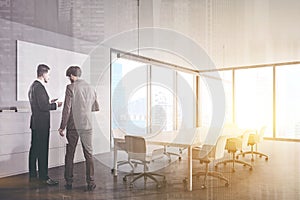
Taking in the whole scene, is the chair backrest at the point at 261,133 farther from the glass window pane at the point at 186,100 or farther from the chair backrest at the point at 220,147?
the glass window pane at the point at 186,100

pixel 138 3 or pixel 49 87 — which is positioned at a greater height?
pixel 138 3

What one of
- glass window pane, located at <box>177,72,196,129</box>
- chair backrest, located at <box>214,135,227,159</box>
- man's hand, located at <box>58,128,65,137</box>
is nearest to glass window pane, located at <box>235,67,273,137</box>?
chair backrest, located at <box>214,135,227,159</box>

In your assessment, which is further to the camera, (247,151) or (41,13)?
(41,13)

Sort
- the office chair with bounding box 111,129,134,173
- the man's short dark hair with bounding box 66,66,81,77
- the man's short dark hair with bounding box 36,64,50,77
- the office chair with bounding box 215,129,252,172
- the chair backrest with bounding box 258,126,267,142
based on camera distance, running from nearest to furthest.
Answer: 1. the chair backrest with bounding box 258,126,267,142
2. the office chair with bounding box 215,129,252,172
3. the office chair with bounding box 111,129,134,173
4. the man's short dark hair with bounding box 36,64,50,77
5. the man's short dark hair with bounding box 66,66,81,77

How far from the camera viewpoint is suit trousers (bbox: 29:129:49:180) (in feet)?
11.9

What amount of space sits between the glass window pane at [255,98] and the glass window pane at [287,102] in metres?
0.07

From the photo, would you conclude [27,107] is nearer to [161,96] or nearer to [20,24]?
[20,24]

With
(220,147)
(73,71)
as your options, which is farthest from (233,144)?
(73,71)

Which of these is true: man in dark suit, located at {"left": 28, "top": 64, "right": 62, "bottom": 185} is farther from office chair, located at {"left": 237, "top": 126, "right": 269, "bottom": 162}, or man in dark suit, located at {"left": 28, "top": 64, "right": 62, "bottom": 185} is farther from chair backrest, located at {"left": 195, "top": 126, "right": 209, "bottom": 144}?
office chair, located at {"left": 237, "top": 126, "right": 269, "bottom": 162}

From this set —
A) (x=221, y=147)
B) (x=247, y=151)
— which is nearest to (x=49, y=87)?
(x=221, y=147)

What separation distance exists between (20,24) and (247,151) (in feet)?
9.74

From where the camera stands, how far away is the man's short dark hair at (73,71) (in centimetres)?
404

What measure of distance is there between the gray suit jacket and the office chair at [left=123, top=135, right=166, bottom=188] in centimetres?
53

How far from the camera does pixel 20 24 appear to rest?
3.85 m
